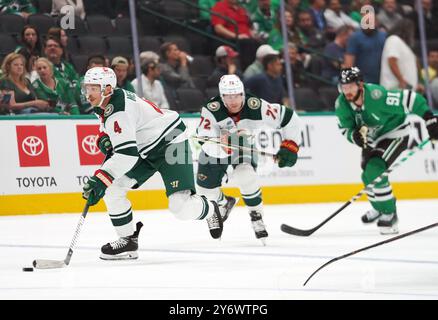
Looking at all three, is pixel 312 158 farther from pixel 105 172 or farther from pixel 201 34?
pixel 105 172

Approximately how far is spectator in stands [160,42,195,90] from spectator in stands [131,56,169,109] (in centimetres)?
8

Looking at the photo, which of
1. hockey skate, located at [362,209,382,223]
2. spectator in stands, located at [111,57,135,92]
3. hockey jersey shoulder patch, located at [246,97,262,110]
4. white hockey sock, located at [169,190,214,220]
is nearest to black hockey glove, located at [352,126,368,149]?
hockey skate, located at [362,209,382,223]

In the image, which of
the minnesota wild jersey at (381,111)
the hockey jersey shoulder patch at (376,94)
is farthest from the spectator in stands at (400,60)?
the hockey jersey shoulder patch at (376,94)

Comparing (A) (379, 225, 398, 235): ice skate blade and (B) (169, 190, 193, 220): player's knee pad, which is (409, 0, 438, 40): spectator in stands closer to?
(A) (379, 225, 398, 235): ice skate blade

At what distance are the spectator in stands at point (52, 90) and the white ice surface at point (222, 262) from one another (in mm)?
1082

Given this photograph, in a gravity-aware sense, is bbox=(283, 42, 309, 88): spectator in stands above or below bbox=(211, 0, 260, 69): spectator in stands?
below

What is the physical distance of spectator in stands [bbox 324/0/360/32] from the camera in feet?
37.6

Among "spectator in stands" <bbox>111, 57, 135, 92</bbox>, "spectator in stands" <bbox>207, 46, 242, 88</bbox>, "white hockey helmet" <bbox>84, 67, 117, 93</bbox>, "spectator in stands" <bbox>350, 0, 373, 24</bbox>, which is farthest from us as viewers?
"spectator in stands" <bbox>350, 0, 373, 24</bbox>

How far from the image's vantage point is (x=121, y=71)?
10.0 meters

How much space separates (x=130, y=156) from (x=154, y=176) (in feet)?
13.6

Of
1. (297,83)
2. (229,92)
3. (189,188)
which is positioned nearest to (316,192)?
(297,83)

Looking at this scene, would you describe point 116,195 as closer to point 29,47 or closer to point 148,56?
point 29,47
